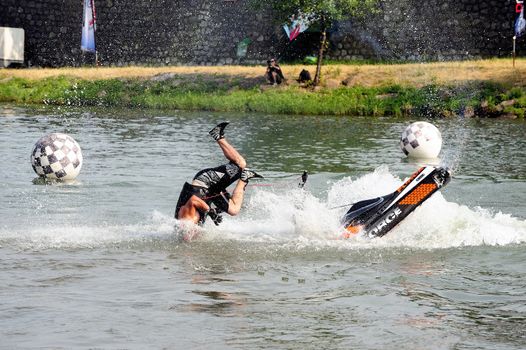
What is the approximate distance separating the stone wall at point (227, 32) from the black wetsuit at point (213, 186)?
31.8m

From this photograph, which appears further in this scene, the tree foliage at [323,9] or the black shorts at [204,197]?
the tree foliage at [323,9]

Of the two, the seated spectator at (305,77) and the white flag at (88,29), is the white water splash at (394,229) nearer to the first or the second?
the seated spectator at (305,77)

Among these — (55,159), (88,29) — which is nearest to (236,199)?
(55,159)

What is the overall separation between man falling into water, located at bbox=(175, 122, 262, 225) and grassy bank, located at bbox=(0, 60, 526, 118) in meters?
22.9

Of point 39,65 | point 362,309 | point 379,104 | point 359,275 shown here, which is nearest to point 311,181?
point 359,275

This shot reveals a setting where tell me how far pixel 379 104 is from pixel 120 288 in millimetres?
27215

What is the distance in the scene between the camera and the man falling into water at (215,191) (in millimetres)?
15133

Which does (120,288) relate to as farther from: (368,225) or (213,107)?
(213,107)

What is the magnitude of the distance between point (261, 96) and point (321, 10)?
15.2 ft

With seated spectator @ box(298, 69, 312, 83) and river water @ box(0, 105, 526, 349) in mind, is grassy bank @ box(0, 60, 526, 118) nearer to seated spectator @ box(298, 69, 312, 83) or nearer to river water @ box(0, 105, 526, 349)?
seated spectator @ box(298, 69, 312, 83)

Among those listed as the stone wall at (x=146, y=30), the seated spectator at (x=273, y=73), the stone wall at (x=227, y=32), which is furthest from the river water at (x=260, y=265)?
the stone wall at (x=146, y=30)

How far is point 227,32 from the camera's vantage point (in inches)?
2046

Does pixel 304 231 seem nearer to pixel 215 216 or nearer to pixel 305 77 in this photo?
pixel 215 216

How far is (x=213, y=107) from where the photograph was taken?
41188 millimetres
